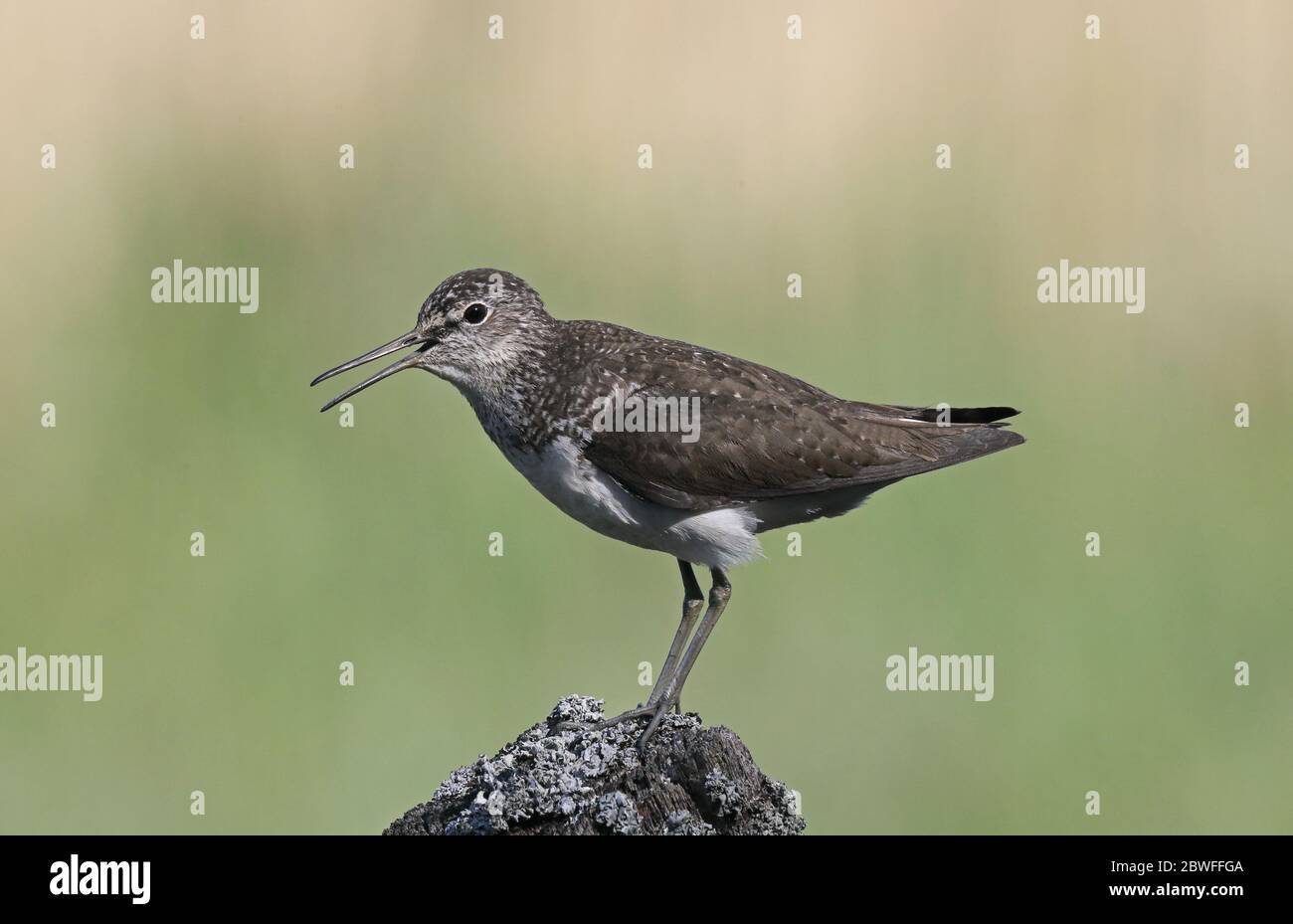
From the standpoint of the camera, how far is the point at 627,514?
9180 mm

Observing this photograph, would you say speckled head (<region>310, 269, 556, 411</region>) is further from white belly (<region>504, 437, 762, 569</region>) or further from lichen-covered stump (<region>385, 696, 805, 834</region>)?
lichen-covered stump (<region>385, 696, 805, 834</region>)

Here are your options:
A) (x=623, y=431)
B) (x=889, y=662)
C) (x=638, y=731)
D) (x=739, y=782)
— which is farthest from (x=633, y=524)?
(x=889, y=662)

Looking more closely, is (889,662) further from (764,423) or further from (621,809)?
(621,809)

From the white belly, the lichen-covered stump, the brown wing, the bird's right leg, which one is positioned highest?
the brown wing

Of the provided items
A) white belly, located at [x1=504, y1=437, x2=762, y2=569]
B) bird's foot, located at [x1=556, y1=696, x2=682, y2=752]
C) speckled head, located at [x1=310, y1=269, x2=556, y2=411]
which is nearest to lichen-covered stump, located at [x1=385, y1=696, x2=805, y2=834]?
bird's foot, located at [x1=556, y1=696, x2=682, y2=752]

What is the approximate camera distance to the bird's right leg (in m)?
9.45

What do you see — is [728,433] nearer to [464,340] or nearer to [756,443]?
[756,443]

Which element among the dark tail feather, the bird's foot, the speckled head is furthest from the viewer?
the dark tail feather

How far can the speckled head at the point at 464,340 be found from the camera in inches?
375

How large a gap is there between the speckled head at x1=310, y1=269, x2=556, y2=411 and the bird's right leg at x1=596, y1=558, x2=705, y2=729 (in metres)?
1.88

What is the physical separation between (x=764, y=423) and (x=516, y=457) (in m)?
1.69

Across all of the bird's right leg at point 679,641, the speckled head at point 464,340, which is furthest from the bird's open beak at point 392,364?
the bird's right leg at point 679,641

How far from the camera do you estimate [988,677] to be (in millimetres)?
12742

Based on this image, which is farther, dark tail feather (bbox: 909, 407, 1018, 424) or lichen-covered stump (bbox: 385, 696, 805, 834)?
dark tail feather (bbox: 909, 407, 1018, 424)
